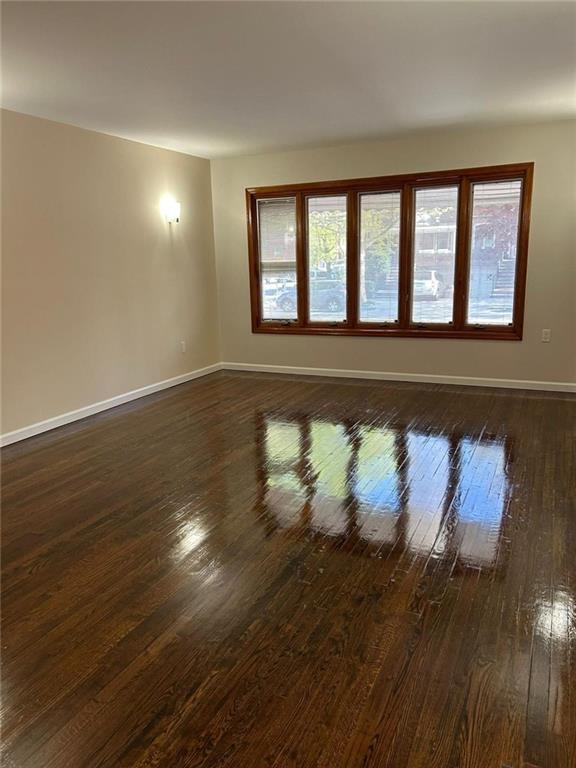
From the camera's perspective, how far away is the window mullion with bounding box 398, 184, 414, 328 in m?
5.75

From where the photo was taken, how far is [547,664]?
1.84m

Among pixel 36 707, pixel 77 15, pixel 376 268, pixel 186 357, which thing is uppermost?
pixel 77 15

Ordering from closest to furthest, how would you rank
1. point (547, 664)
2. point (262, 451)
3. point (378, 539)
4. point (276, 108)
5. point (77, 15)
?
point (547, 664) < point (77, 15) < point (378, 539) < point (262, 451) < point (276, 108)

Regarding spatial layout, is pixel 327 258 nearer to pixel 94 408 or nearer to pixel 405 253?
pixel 405 253

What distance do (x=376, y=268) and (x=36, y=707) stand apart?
5.24 meters

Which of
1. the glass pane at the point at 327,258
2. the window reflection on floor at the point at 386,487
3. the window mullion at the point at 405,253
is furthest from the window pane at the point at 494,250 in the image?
the window reflection on floor at the point at 386,487

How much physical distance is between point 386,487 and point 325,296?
3.49 metres

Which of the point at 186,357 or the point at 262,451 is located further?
the point at 186,357

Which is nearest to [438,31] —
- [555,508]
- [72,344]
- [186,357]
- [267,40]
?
[267,40]

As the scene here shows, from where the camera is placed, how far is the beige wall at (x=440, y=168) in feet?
16.9

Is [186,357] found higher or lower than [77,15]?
lower

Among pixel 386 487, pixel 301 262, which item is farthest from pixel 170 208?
pixel 386 487

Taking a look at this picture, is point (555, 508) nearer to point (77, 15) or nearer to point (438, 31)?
point (438, 31)

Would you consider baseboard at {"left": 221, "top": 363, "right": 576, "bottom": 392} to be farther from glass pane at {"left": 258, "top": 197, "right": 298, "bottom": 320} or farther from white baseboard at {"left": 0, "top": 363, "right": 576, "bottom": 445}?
glass pane at {"left": 258, "top": 197, "right": 298, "bottom": 320}
